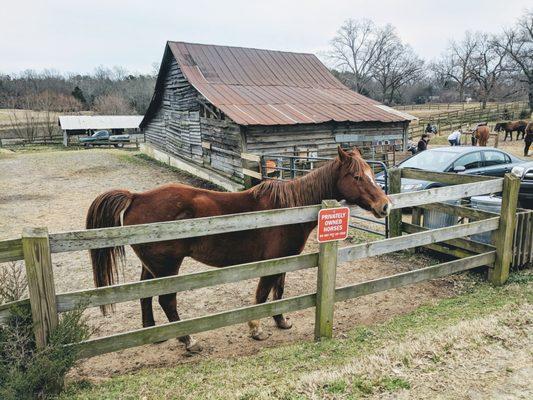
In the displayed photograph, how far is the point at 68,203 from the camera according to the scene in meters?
12.2

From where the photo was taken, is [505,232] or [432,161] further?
[432,161]

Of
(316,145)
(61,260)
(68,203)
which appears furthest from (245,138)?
(61,260)

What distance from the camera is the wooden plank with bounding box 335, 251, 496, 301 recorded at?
3803mm

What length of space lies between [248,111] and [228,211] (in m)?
11.1

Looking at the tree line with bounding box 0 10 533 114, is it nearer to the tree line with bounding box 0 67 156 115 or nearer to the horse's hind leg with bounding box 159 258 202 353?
the tree line with bounding box 0 67 156 115

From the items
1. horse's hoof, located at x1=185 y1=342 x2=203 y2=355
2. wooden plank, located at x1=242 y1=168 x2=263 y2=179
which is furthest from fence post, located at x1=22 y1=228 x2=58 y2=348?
wooden plank, located at x1=242 y1=168 x2=263 y2=179

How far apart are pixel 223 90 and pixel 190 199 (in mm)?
13687

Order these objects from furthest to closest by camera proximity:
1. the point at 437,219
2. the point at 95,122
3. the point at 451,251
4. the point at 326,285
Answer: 1. the point at 95,122
2. the point at 437,219
3. the point at 451,251
4. the point at 326,285

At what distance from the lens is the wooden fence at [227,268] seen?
8.64 ft

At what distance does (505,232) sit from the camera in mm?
4852

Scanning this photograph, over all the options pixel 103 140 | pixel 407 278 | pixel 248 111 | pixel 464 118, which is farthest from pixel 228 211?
pixel 103 140

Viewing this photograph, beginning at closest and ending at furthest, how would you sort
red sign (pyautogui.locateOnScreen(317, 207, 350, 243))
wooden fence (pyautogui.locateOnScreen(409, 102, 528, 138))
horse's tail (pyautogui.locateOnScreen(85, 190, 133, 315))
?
red sign (pyautogui.locateOnScreen(317, 207, 350, 243))
horse's tail (pyautogui.locateOnScreen(85, 190, 133, 315))
wooden fence (pyautogui.locateOnScreen(409, 102, 528, 138))

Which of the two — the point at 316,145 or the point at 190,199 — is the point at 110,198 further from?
the point at 316,145

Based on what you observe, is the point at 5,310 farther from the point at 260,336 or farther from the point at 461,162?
the point at 461,162
